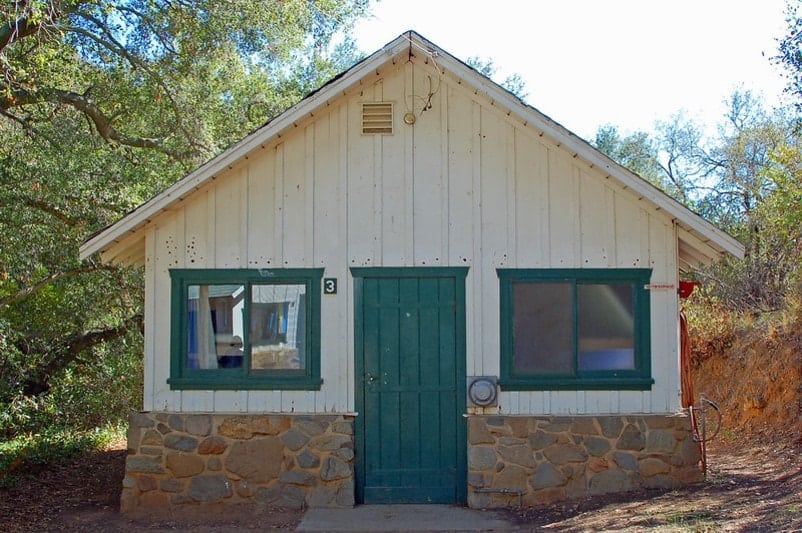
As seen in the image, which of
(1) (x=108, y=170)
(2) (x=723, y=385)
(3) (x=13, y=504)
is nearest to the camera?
(3) (x=13, y=504)

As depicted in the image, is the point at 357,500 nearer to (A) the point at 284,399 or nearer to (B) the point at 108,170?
(A) the point at 284,399

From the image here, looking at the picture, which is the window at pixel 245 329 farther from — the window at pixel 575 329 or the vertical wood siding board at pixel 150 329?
the window at pixel 575 329

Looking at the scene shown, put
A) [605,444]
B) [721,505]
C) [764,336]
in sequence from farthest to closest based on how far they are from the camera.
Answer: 1. [764,336]
2. [605,444]
3. [721,505]

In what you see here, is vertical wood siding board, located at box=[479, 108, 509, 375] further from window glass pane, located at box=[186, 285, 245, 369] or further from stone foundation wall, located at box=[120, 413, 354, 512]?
window glass pane, located at box=[186, 285, 245, 369]

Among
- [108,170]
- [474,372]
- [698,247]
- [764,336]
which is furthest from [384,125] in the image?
[764,336]

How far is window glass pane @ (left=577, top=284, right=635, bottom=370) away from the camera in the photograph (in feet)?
31.6

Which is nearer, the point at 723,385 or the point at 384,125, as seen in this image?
the point at 384,125

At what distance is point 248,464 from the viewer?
9547 mm

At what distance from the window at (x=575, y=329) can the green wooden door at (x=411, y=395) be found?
560 millimetres

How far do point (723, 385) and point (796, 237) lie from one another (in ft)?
8.57

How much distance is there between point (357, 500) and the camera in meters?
9.60

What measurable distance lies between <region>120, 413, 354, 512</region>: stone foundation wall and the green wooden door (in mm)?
287

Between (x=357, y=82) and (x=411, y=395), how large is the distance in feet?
11.0

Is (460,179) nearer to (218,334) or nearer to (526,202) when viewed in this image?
(526,202)
